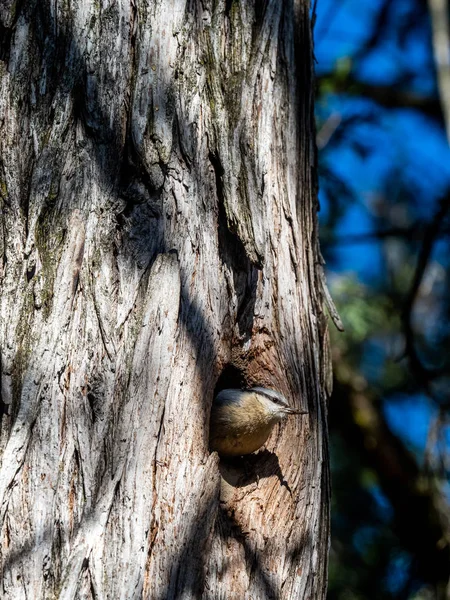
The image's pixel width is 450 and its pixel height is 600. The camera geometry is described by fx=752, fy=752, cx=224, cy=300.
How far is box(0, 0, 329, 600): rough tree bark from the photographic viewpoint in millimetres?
1829

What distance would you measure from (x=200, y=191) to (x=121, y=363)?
58 cm

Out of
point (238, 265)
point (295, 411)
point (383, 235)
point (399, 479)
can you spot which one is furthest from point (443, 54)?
point (399, 479)

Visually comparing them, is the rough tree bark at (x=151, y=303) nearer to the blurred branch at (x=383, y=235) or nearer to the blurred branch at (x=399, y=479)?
the blurred branch at (x=383, y=235)

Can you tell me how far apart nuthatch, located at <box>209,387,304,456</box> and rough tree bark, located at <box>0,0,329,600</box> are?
56 mm

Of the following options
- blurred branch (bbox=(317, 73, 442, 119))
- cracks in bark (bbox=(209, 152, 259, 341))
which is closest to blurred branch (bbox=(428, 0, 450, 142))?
cracks in bark (bbox=(209, 152, 259, 341))

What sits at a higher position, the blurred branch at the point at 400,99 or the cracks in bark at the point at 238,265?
the blurred branch at the point at 400,99

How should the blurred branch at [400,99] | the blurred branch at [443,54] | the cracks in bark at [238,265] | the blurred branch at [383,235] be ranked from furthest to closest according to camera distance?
the blurred branch at [400,99]
the blurred branch at [383,235]
the blurred branch at [443,54]
the cracks in bark at [238,265]

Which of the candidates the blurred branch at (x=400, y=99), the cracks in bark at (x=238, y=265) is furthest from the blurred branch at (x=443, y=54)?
the blurred branch at (x=400, y=99)

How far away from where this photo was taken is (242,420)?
8.13 ft

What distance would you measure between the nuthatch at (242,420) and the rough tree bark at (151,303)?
2.2 inches

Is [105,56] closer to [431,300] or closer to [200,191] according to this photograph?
[200,191]

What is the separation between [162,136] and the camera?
2.17 meters

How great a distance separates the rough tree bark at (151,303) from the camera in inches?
72.0

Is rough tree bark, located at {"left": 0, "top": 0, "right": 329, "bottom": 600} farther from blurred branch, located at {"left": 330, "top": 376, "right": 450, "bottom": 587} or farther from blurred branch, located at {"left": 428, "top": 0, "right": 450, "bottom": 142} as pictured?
blurred branch, located at {"left": 330, "top": 376, "right": 450, "bottom": 587}
